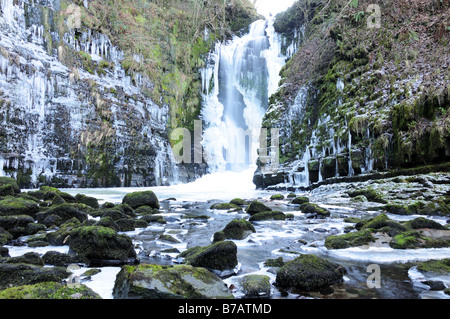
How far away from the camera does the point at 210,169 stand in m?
30.4

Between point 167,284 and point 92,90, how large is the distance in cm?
2227

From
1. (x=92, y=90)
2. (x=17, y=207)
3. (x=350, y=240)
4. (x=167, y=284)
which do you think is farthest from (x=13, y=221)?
(x=92, y=90)

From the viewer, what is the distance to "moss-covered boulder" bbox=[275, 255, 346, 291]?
3.14 m

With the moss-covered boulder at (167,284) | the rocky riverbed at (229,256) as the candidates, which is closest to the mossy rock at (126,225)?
the rocky riverbed at (229,256)

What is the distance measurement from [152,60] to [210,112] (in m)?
8.44

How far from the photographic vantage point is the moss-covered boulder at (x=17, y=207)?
666 centimetres

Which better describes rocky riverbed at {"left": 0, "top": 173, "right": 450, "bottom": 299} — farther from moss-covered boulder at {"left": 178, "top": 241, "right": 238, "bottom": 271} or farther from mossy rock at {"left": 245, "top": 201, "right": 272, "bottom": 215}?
mossy rock at {"left": 245, "top": 201, "right": 272, "bottom": 215}

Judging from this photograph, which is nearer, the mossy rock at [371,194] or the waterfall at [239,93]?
the mossy rock at [371,194]

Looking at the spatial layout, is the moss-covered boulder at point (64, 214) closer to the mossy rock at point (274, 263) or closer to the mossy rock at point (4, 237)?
the mossy rock at point (4, 237)

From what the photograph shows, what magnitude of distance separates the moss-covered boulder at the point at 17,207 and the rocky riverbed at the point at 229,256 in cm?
2

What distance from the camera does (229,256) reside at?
12.7 ft

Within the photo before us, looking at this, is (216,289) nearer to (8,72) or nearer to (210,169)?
(8,72)

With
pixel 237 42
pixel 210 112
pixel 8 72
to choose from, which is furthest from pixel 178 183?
pixel 237 42

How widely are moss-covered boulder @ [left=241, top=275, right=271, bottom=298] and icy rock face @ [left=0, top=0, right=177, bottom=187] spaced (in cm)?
1951
